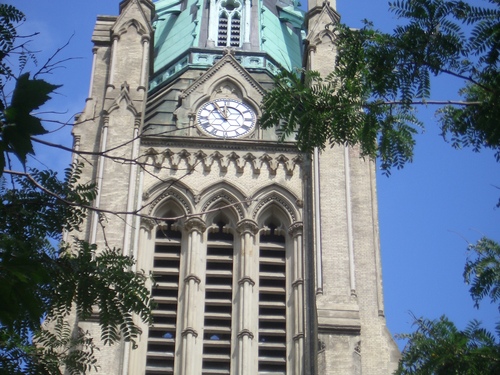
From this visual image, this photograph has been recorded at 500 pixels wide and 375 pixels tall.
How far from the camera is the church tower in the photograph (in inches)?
975

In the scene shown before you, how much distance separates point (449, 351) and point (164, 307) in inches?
582

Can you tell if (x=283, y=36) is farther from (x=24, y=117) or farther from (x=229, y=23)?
(x=24, y=117)

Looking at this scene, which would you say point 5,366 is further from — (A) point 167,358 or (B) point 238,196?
(B) point 238,196

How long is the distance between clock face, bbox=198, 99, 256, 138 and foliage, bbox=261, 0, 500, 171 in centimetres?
1660

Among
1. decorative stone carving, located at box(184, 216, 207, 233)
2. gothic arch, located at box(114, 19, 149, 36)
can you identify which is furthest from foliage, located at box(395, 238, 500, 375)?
gothic arch, located at box(114, 19, 149, 36)

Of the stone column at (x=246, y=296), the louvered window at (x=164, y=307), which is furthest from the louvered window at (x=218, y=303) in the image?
the louvered window at (x=164, y=307)

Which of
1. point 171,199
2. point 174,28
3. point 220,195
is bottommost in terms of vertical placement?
point 171,199

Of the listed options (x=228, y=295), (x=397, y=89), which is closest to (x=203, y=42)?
(x=228, y=295)

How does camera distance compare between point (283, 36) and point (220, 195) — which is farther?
point (283, 36)

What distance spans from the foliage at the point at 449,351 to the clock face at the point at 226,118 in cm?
1735

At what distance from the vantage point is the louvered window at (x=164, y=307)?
24906 millimetres

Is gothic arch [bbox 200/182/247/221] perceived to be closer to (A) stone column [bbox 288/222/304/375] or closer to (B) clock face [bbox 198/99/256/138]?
(A) stone column [bbox 288/222/304/375]

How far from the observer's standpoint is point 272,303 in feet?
85.4

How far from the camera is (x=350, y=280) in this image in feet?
83.0
